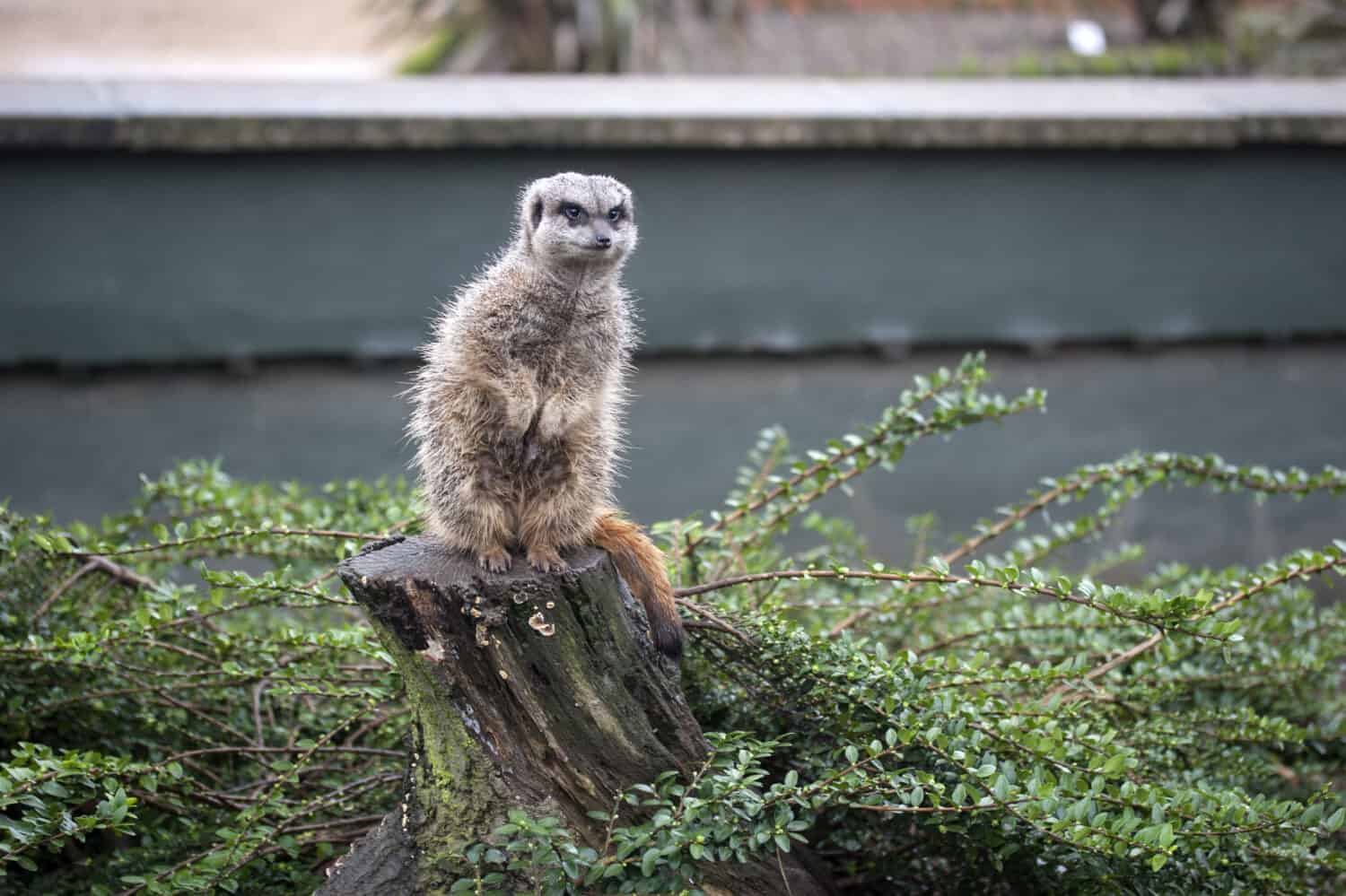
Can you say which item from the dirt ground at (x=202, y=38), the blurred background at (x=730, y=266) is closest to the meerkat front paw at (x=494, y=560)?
the blurred background at (x=730, y=266)

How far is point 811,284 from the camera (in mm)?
5934

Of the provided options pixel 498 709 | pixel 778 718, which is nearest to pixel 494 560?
pixel 498 709

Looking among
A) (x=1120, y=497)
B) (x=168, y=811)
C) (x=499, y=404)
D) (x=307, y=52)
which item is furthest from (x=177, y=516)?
(x=307, y=52)

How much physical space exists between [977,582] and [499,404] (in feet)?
3.37

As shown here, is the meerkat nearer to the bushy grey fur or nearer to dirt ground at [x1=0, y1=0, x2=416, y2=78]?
the bushy grey fur

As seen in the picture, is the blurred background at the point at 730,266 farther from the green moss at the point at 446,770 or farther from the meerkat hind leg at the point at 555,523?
the green moss at the point at 446,770

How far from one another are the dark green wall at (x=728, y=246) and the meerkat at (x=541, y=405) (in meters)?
2.68

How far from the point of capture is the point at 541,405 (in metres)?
2.85

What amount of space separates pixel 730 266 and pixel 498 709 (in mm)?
3518

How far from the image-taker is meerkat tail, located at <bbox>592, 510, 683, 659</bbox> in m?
2.78

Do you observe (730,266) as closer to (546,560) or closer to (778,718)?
(778,718)

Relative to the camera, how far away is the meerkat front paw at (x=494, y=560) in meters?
2.72

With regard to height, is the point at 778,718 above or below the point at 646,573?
below

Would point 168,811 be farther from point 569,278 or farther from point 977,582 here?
point 977,582
